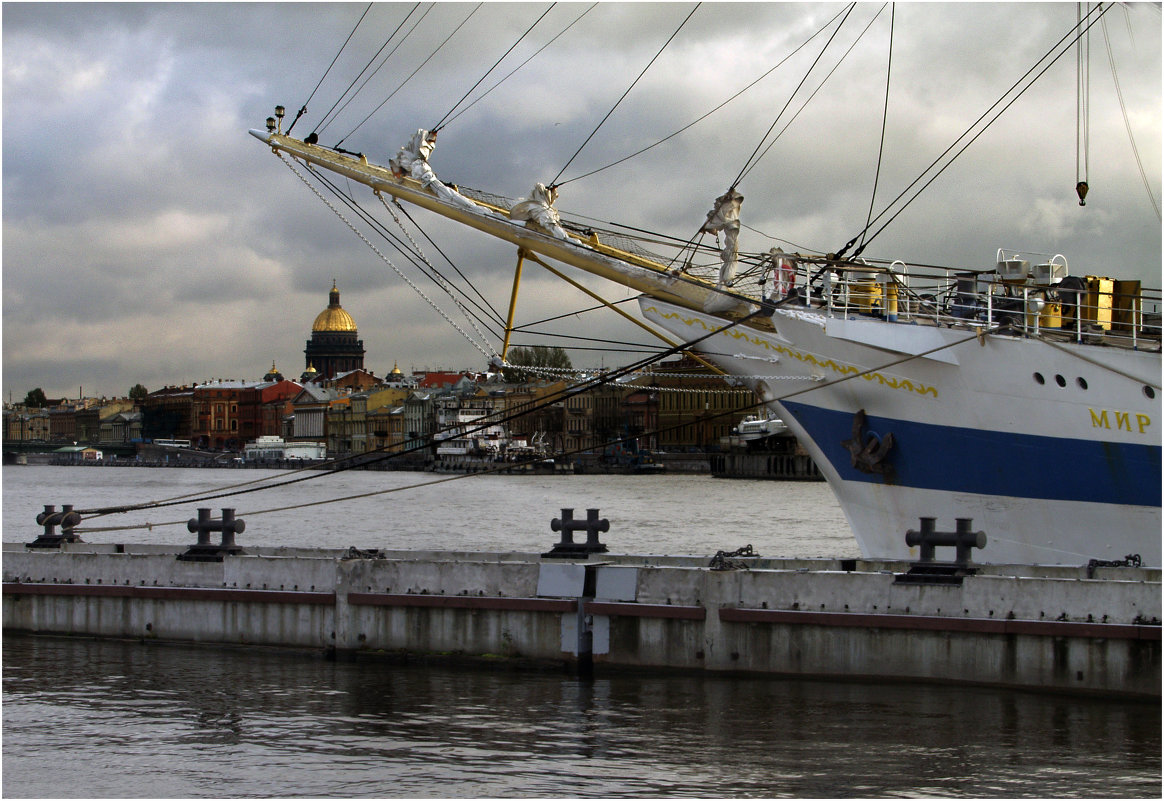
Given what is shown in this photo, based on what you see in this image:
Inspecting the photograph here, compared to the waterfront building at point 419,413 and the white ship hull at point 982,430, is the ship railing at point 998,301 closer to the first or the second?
the white ship hull at point 982,430

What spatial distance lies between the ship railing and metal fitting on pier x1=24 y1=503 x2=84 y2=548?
9.93m

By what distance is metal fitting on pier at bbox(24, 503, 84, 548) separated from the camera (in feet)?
59.0

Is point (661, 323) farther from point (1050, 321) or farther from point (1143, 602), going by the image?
point (1143, 602)

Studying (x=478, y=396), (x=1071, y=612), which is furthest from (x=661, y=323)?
(x=478, y=396)

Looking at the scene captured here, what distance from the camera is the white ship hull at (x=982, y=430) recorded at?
16.8 meters

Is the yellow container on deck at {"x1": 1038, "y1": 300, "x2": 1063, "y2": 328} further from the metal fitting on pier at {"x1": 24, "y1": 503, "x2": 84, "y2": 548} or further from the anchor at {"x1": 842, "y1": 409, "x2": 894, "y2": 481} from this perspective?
the metal fitting on pier at {"x1": 24, "y1": 503, "x2": 84, "y2": 548}

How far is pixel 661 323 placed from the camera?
21.4m

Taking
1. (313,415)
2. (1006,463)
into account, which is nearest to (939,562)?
(1006,463)

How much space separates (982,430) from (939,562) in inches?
192

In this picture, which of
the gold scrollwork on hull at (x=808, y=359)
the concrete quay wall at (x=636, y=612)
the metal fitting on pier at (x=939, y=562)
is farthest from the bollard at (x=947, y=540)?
the gold scrollwork on hull at (x=808, y=359)

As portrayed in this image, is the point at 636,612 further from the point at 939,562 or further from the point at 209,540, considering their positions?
the point at 209,540

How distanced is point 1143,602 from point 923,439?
6.36 m

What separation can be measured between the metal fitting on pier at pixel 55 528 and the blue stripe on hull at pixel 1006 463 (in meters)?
10.0

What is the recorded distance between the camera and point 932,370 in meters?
18.2
